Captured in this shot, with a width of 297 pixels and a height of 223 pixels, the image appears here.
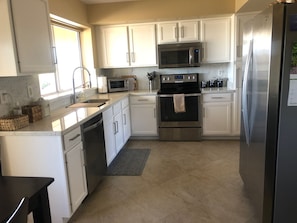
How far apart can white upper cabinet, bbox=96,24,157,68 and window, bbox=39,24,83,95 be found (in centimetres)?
45

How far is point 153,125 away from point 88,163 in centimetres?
200

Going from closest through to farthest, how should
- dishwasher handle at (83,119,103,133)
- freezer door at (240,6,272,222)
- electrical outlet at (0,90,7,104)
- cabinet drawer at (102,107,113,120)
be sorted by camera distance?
freezer door at (240,6,272,222), electrical outlet at (0,90,7,104), dishwasher handle at (83,119,103,133), cabinet drawer at (102,107,113,120)

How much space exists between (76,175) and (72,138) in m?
0.36

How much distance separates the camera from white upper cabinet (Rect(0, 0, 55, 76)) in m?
1.99

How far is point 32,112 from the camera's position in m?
2.39

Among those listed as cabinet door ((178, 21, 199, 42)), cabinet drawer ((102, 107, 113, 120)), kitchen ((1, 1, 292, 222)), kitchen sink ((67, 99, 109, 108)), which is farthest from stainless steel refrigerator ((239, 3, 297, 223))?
cabinet door ((178, 21, 199, 42))

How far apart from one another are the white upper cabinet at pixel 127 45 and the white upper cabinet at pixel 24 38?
197cm

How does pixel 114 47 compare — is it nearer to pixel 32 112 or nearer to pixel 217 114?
pixel 217 114

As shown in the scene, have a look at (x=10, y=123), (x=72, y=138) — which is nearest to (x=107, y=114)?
(x=72, y=138)

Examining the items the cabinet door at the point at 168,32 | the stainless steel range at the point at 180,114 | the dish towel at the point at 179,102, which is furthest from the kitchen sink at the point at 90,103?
the cabinet door at the point at 168,32

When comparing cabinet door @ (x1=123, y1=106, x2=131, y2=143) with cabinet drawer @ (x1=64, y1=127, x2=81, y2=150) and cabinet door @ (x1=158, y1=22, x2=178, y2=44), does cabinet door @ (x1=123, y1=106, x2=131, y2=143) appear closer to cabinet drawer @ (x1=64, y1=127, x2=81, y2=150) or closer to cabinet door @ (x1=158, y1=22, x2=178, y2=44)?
cabinet door @ (x1=158, y1=22, x2=178, y2=44)

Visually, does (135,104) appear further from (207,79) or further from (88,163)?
(88,163)

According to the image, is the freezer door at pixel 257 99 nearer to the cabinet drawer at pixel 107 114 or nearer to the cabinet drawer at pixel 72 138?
the cabinet drawer at pixel 72 138

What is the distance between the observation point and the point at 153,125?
4.40 meters
